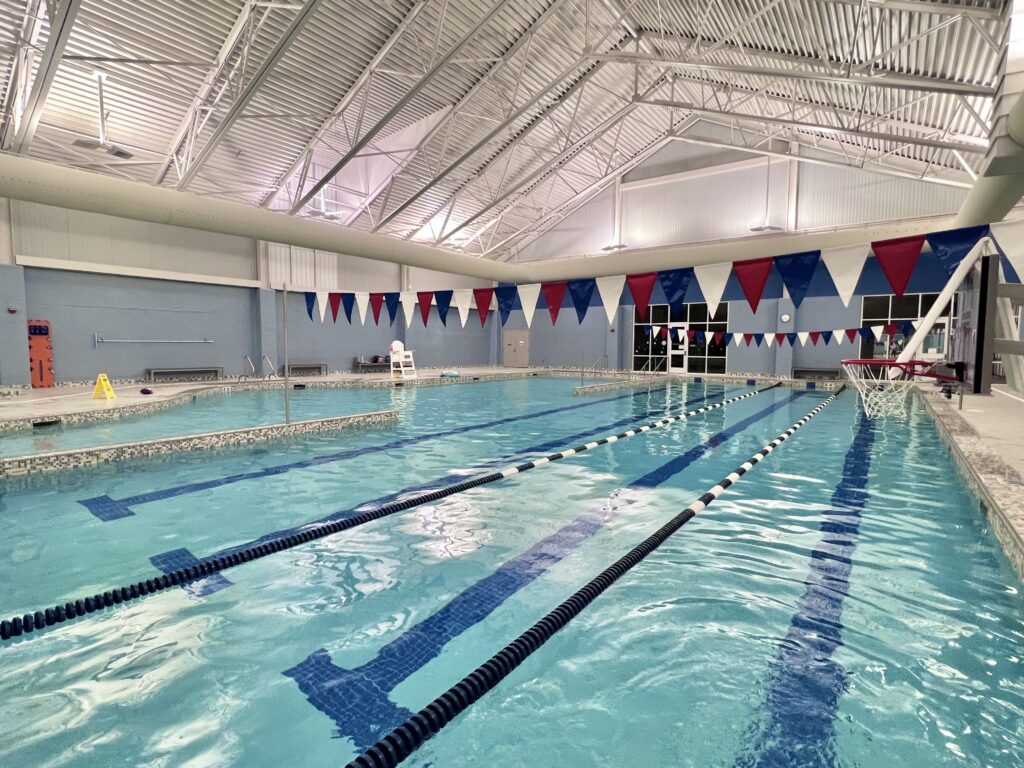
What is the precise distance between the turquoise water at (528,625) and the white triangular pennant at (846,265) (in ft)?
8.25

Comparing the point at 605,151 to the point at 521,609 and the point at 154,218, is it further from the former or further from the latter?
the point at 521,609

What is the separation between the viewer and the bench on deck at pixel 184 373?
12.9 m

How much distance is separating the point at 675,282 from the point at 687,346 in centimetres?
1182

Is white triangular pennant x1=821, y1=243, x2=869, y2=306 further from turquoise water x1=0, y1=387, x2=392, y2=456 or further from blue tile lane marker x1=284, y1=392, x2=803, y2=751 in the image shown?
turquoise water x1=0, y1=387, x2=392, y2=456

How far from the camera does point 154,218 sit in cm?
909

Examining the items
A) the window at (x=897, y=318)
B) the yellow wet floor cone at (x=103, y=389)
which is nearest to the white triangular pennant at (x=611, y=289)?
the yellow wet floor cone at (x=103, y=389)

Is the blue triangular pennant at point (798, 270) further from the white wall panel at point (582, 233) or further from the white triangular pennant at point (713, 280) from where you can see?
the white wall panel at point (582, 233)

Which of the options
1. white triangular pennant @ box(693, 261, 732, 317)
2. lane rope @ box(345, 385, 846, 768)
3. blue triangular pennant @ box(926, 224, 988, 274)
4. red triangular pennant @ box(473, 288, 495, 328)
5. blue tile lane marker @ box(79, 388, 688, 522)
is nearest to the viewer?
lane rope @ box(345, 385, 846, 768)

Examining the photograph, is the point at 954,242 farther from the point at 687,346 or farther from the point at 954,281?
the point at 687,346

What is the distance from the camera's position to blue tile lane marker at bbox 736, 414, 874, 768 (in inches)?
63.9

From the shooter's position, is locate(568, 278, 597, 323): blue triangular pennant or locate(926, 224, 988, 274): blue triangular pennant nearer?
locate(926, 224, 988, 274): blue triangular pennant

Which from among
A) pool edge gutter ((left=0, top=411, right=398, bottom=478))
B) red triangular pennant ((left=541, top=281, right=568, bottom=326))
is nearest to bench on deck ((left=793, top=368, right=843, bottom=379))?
red triangular pennant ((left=541, top=281, right=568, bottom=326))

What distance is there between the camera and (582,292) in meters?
8.81

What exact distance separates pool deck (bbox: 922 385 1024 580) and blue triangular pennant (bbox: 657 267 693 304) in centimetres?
350
